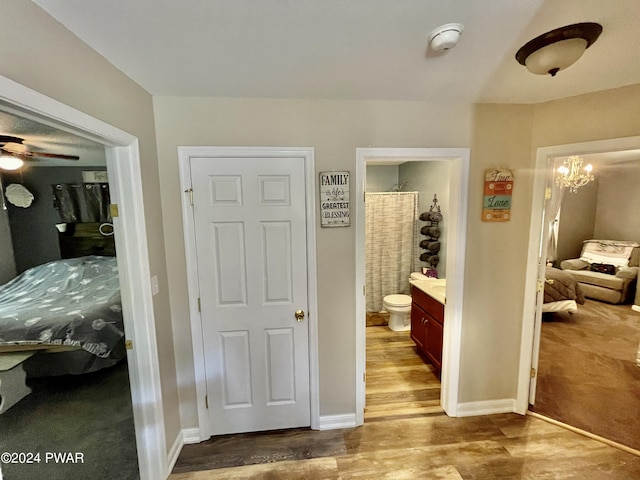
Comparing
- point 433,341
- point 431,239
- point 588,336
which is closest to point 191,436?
point 433,341

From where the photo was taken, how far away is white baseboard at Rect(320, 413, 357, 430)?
207 centimetres

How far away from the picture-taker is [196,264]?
186 centimetres

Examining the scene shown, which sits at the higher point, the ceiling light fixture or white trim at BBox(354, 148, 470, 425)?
the ceiling light fixture

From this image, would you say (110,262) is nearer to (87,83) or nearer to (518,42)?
(87,83)

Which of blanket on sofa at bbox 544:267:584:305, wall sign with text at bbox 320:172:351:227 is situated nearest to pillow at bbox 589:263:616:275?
blanket on sofa at bbox 544:267:584:305

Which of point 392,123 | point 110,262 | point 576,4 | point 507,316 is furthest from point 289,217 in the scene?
point 110,262

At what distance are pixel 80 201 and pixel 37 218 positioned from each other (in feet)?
1.47

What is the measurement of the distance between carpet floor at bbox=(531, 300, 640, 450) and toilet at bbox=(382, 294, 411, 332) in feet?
4.58

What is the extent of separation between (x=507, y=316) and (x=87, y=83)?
114 inches

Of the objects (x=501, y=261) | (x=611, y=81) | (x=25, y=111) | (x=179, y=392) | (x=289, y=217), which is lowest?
(x=179, y=392)

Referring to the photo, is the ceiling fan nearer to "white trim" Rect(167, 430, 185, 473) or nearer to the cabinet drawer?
"white trim" Rect(167, 430, 185, 473)

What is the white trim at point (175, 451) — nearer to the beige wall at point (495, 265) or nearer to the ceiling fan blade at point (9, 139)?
the beige wall at point (495, 265)

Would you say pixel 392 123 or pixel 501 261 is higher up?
pixel 392 123

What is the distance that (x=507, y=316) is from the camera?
2.14 metres
